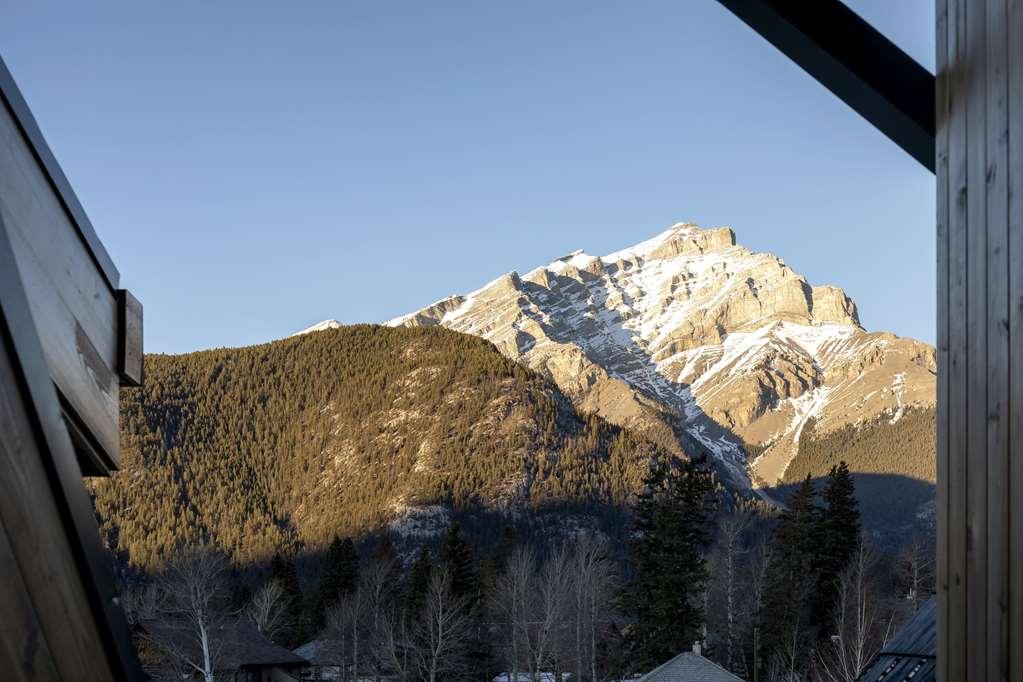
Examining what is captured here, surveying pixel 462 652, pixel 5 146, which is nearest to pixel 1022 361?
pixel 5 146

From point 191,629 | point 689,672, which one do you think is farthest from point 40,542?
point 191,629

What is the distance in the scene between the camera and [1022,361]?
59.1 inches

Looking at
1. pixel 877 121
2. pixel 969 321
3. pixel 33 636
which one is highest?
pixel 877 121

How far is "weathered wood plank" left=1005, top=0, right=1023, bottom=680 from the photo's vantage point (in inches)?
59.0

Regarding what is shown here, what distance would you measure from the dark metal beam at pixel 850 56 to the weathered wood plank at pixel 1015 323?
32 centimetres

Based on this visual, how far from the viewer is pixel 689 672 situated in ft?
88.1

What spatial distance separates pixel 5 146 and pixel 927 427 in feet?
495

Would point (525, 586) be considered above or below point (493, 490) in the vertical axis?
below

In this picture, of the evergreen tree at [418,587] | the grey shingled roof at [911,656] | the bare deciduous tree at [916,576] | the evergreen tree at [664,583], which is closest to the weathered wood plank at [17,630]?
the grey shingled roof at [911,656]

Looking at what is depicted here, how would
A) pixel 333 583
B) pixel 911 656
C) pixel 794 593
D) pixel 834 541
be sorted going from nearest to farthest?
pixel 911 656, pixel 794 593, pixel 834 541, pixel 333 583

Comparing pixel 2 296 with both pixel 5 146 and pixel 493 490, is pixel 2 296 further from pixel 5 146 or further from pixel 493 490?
pixel 493 490

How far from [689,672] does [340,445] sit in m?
75.8

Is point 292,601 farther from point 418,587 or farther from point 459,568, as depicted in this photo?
point 459,568

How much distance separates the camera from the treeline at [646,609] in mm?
34656
